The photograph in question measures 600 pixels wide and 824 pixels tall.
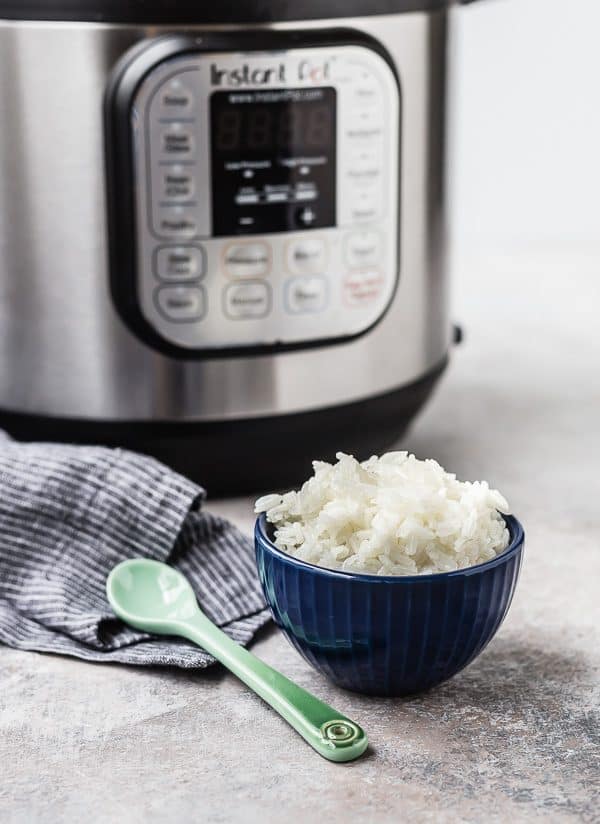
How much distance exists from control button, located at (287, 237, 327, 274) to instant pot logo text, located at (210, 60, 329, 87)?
0.33ft

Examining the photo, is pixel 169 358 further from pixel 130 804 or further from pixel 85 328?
pixel 130 804

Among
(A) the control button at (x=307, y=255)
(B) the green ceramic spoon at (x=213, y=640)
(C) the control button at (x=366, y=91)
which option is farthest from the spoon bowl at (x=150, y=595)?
(C) the control button at (x=366, y=91)

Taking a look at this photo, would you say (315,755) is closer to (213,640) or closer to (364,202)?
(213,640)

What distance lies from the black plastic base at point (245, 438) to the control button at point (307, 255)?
0.32 feet

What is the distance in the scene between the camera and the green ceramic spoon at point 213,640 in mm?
579

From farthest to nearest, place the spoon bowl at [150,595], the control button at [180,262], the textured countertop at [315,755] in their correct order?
the control button at [180,262] < the spoon bowl at [150,595] < the textured countertop at [315,755]

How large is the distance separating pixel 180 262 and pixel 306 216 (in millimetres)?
86

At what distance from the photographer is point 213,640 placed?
2.15ft

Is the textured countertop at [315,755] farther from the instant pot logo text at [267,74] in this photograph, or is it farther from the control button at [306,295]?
the instant pot logo text at [267,74]

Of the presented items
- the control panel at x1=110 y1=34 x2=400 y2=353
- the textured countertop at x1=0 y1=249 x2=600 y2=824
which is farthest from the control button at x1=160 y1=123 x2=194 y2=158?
the textured countertop at x1=0 y1=249 x2=600 y2=824

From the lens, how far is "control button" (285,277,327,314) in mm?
820

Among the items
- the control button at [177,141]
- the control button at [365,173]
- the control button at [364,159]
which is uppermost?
the control button at [177,141]

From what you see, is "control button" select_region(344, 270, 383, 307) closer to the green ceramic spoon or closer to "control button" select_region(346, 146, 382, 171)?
"control button" select_region(346, 146, 382, 171)

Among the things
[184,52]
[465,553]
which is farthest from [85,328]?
[465,553]
